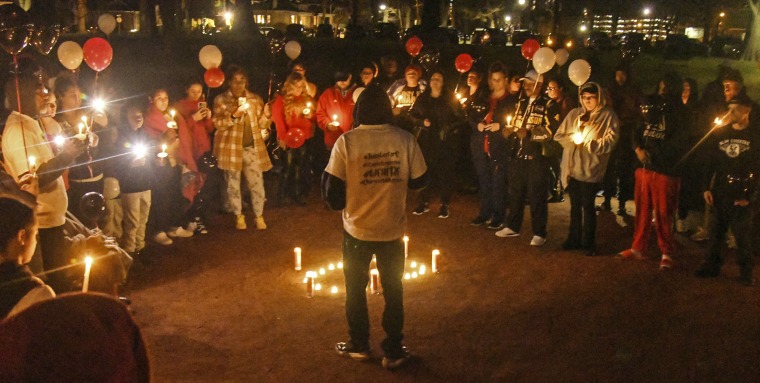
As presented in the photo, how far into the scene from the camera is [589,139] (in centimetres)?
859

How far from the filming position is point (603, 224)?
10555mm

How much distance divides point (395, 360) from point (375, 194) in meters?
1.37

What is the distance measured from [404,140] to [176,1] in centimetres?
2170

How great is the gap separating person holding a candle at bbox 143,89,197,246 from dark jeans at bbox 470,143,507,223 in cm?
403

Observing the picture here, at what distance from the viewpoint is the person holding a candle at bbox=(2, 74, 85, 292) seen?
5.62 meters

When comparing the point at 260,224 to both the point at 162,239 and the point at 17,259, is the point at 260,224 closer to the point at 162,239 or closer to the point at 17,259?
the point at 162,239

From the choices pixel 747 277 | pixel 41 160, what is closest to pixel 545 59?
pixel 747 277

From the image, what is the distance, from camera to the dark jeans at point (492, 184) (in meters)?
10.2

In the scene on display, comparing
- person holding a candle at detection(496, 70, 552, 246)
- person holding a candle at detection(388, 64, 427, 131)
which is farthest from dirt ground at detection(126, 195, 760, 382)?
person holding a candle at detection(388, 64, 427, 131)

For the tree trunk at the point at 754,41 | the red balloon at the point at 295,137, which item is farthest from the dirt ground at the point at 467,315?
the tree trunk at the point at 754,41

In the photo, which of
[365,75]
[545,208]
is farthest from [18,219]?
[365,75]

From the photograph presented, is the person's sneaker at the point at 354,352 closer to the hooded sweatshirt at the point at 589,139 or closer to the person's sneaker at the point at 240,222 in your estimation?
the hooded sweatshirt at the point at 589,139

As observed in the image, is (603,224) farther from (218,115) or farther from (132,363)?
(132,363)

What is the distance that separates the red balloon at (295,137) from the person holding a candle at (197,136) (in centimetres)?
125
